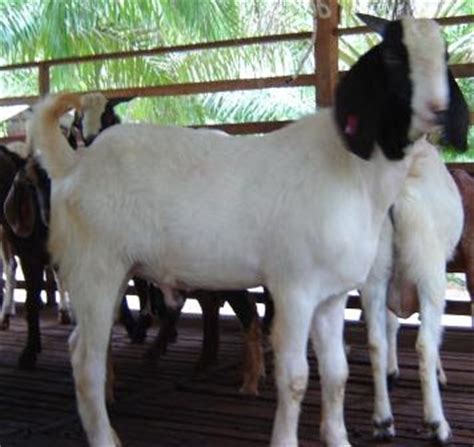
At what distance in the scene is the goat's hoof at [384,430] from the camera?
4164 mm

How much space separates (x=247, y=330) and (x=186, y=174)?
1601mm

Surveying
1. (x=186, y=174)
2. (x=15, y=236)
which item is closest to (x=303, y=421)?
(x=186, y=174)

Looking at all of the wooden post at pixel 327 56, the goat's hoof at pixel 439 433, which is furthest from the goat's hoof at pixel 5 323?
the goat's hoof at pixel 439 433

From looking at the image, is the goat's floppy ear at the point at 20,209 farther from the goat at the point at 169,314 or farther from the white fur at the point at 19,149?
the white fur at the point at 19,149

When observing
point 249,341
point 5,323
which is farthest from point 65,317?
point 249,341

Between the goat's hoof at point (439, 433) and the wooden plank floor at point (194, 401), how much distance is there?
52mm

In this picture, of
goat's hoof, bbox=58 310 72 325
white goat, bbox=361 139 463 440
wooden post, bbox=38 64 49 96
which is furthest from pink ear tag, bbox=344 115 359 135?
wooden post, bbox=38 64 49 96

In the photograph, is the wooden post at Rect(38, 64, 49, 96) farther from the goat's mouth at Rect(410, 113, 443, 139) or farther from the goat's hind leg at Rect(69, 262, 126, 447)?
the goat's mouth at Rect(410, 113, 443, 139)

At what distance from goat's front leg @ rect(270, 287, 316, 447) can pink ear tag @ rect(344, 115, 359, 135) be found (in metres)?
0.67

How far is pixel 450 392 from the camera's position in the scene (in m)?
5.03

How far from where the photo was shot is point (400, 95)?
3.46 metres

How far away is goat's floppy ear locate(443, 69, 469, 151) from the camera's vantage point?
3.57 m

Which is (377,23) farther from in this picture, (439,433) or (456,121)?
(439,433)

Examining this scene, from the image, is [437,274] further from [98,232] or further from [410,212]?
[98,232]
